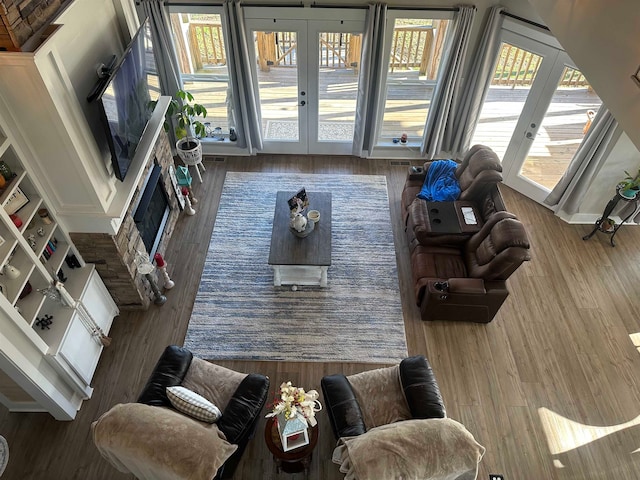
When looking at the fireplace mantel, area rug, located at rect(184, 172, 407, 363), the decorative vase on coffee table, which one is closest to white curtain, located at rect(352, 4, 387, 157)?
area rug, located at rect(184, 172, 407, 363)

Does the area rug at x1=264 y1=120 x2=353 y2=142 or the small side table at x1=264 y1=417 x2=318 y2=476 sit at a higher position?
the small side table at x1=264 y1=417 x2=318 y2=476

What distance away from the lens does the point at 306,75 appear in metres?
5.93

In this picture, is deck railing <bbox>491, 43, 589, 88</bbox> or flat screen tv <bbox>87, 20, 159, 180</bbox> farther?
deck railing <bbox>491, 43, 589, 88</bbox>

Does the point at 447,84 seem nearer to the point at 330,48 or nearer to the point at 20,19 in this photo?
the point at 330,48

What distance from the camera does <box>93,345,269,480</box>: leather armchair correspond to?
9.23 feet

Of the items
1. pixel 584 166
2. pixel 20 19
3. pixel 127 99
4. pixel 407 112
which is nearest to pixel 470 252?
pixel 584 166

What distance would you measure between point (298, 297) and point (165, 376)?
176cm

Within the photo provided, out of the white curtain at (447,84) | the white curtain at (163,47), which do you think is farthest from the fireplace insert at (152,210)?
the white curtain at (447,84)

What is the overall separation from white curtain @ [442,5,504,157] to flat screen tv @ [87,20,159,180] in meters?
4.00

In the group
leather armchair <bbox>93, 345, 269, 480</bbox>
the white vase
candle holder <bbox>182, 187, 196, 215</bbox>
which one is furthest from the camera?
the white vase

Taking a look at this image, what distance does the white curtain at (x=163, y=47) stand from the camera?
17.3 feet

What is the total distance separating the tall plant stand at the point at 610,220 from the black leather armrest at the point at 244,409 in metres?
4.56

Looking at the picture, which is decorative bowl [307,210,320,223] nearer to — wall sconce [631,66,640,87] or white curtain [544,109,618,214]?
wall sconce [631,66,640,87]

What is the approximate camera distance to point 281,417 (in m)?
3.07
